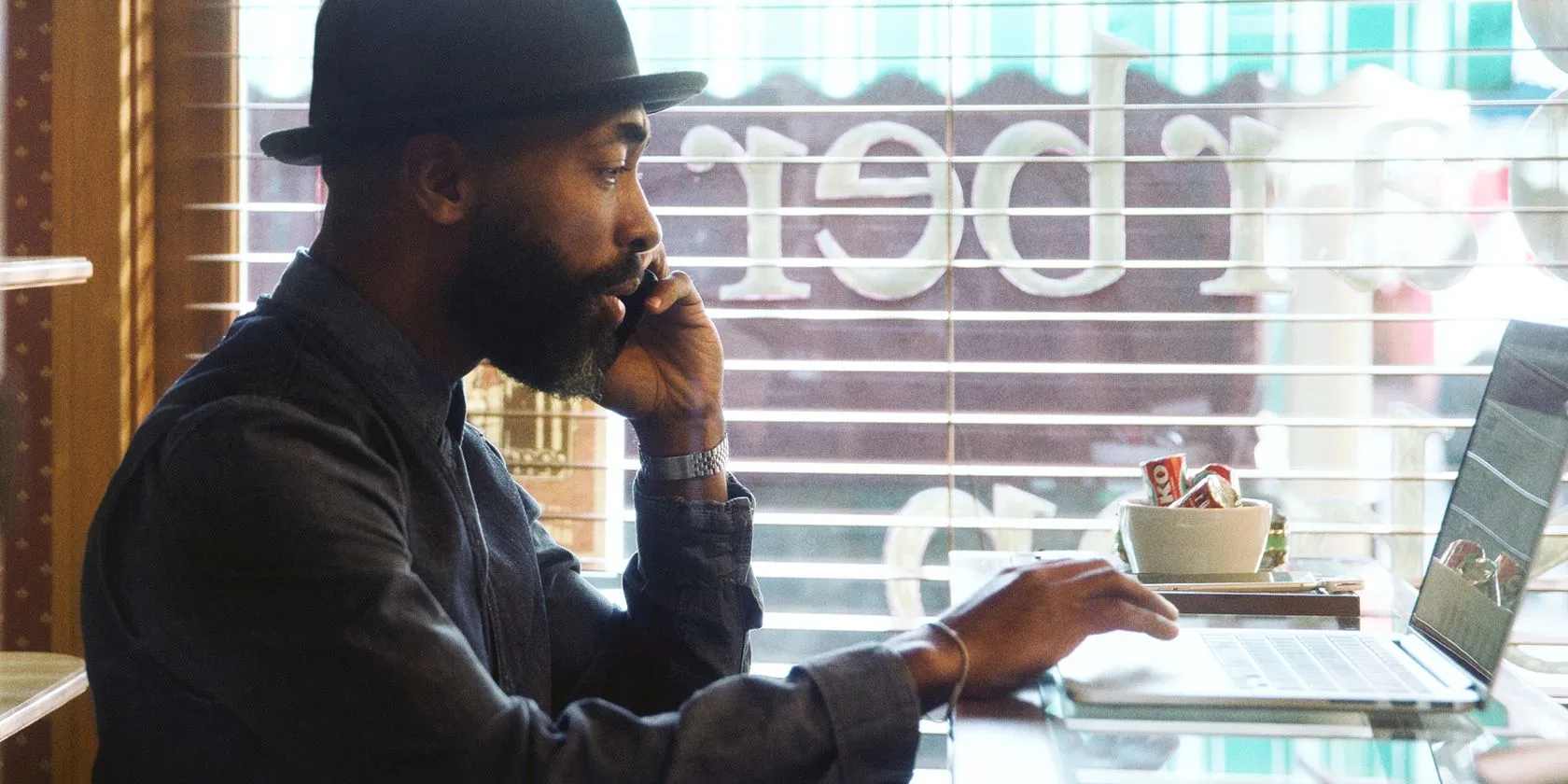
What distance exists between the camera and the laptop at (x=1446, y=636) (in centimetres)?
103

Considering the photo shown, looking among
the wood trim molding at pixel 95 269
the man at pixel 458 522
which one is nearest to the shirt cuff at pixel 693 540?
the man at pixel 458 522

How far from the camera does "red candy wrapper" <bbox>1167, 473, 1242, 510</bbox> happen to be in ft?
4.75

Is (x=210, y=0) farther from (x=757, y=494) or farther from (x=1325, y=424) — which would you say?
(x=1325, y=424)

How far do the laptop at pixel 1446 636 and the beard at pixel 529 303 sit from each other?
1.59 ft

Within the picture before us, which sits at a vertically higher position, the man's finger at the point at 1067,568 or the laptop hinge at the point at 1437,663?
the man's finger at the point at 1067,568

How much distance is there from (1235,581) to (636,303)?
0.65 metres

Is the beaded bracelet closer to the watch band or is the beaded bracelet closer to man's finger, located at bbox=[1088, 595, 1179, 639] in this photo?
man's finger, located at bbox=[1088, 595, 1179, 639]

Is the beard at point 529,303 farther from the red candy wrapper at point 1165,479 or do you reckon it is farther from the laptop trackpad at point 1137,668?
the red candy wrapper at point 1165,479

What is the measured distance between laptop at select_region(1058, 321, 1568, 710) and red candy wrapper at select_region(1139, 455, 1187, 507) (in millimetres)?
272

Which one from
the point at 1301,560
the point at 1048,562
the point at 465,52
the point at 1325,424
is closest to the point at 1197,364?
the point at 1325,424

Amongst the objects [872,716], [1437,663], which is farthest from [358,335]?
[1437,663]

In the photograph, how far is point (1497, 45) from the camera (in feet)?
6.49

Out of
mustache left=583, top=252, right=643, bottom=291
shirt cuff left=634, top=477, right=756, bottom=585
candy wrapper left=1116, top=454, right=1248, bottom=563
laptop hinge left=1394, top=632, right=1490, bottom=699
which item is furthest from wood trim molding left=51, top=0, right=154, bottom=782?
laptop hinge left=1394, top=632, right=1490, bottom=699

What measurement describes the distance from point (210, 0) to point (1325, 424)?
1.73m
